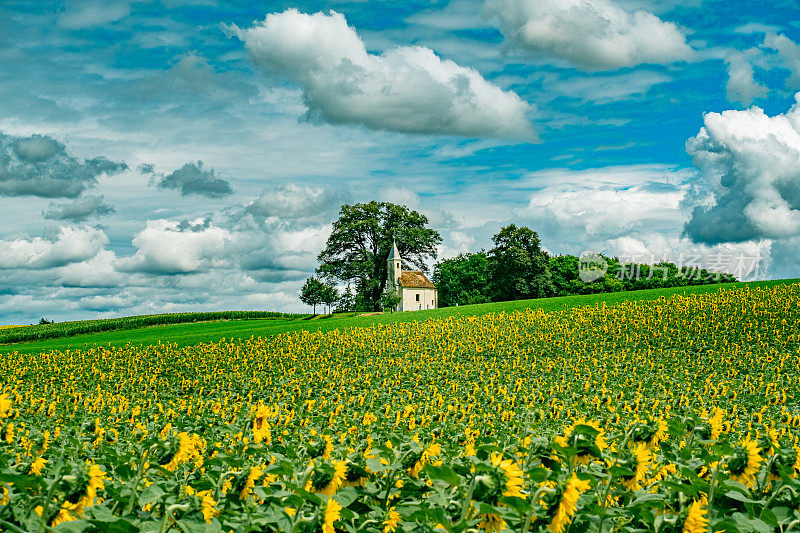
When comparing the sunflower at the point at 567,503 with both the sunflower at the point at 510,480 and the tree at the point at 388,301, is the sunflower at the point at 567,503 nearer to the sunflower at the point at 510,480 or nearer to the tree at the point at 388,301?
the sunflower at the point at 510,480

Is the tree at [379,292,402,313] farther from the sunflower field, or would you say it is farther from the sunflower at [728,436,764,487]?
the sunflower at [728,436,764,487]

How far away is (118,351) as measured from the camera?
23.4 metres

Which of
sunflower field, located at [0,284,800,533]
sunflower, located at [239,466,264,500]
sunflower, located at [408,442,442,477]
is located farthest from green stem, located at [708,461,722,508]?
sunflower, located at [239,466,264,500]

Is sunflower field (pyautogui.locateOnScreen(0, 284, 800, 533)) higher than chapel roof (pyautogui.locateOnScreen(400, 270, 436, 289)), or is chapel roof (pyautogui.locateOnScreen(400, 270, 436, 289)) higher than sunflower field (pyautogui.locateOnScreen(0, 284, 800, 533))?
chapel roof (pyautogui.locateOnScreen(400, 270, 436, 289))

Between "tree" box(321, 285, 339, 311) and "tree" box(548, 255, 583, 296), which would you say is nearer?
"tree" box(321, 285, 339, 311)

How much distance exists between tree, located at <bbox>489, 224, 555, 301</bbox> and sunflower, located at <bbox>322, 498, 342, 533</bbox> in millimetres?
53796

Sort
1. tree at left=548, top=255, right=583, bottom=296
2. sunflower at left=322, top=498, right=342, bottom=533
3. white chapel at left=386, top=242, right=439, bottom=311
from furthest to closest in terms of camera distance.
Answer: tree at left=548, top=255, right=583, bottom=296, white chapel at left=386, top=242, right=439, bottom=311, sunflower at left=322, top=498, right=342, bottom=533

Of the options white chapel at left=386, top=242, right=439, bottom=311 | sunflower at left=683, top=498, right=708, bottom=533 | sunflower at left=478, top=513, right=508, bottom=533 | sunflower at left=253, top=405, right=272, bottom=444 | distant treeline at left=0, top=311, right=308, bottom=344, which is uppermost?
white chapel at left=386, top=242, right=439, bottom=311

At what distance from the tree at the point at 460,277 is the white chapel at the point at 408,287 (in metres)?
3.88

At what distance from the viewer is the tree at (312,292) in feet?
207

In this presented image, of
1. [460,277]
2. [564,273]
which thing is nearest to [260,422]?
[564,273]

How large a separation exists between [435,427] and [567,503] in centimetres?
178

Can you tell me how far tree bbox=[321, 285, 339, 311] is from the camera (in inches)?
2330

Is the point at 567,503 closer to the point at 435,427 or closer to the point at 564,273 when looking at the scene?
Result: the point at 435,427
